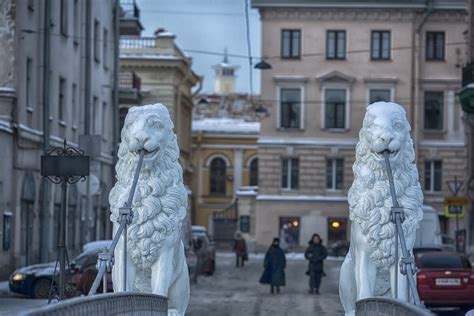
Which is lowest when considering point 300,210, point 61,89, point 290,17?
point 300,210

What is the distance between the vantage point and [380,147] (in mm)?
17922

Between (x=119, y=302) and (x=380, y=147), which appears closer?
A: (x=119, y=302)

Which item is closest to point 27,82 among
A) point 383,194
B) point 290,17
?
point 383,194

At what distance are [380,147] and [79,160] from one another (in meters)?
7.01

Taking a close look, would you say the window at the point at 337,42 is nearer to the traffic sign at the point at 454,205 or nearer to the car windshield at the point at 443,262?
the traffic sign at the point at 454,205

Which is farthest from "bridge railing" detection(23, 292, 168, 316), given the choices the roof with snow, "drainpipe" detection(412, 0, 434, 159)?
the roof with snow

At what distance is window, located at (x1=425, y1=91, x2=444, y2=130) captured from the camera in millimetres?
75500

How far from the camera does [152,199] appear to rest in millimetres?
18203

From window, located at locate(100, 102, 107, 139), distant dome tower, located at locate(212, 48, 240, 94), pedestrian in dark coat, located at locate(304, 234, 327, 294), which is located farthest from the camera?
distant dome tower, located at locate(212, 48, 240, 94)

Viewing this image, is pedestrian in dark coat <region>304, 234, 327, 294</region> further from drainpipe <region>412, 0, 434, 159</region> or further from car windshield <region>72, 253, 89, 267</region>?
drainpipe <region>412, 0, 434, 159</region>

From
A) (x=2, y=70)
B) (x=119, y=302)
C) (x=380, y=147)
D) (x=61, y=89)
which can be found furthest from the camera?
(x=61, y=89)

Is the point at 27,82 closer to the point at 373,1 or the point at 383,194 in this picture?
the point at 383,194

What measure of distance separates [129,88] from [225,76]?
97296 millimetres

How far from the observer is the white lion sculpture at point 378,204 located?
17859 millimetres
